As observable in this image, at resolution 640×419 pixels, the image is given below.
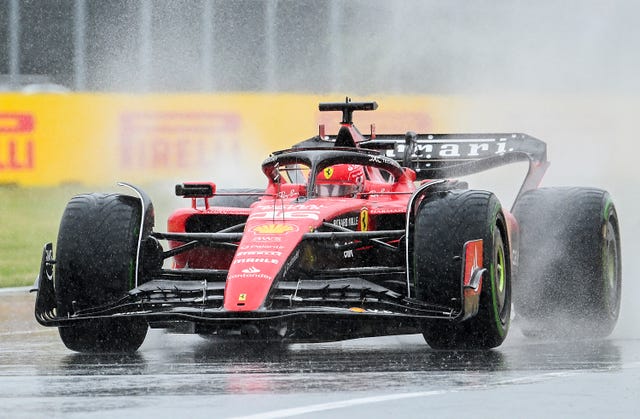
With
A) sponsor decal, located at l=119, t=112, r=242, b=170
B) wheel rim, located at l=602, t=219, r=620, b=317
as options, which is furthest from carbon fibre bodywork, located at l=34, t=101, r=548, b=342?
sponsor decal, located at l=119, t=112, r=242, b=170

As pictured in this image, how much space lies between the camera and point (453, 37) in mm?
26188

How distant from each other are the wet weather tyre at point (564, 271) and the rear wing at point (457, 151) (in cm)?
157

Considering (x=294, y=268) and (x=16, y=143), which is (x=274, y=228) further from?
(x=16, y=143)

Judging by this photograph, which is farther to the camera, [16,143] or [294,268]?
[16,143]

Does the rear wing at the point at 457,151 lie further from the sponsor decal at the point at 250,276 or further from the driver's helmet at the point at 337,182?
the sponsor decal at the point at 250,276

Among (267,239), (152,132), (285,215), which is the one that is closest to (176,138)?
(152,132)

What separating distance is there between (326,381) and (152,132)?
62.0 feet

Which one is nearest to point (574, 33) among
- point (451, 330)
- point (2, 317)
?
point (2, 317)

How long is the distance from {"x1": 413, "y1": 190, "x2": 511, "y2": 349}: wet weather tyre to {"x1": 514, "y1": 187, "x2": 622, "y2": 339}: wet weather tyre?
180cm

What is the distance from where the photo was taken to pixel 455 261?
32.7 ft

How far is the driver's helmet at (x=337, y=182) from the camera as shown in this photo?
39.0 feet

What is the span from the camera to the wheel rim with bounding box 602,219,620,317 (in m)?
12.3

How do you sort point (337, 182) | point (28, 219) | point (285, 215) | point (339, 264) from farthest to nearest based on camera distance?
point (28, 219) < point (337, 182) < point (339, 264) < point (285, 215)

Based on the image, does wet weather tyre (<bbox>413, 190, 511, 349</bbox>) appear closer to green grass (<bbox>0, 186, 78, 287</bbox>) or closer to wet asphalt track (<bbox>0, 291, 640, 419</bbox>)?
wet asphalt track (<bbox>0, 291, 640, 419</bbox>)
